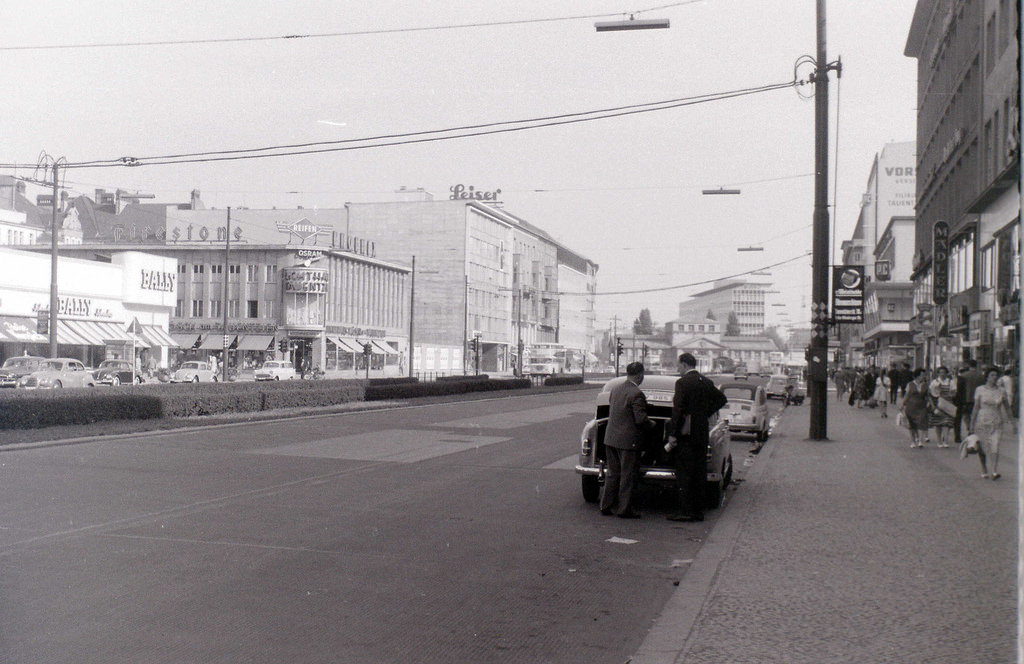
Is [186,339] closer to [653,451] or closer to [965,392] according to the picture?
[965,392]

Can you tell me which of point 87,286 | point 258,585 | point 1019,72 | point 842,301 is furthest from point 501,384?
A: point 1019,72

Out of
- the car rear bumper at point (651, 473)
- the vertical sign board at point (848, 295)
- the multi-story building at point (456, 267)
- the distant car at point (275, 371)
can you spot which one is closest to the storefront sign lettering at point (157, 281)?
the distant car at point (275, 371)

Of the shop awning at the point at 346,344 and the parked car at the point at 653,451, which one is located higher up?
the shop awning at the point at 346,344

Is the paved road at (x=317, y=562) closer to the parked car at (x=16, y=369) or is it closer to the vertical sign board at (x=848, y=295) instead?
the vertical sign board at (x=848, y=295)

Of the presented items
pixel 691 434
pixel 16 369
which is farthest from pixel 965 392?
pixel 16 369

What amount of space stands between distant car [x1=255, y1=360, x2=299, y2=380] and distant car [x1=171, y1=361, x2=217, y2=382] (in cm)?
338

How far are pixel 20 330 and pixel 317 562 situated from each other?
151 feet

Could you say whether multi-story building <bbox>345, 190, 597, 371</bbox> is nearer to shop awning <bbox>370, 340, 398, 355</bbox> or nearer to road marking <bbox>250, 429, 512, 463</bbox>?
shop awning <bbox>370, 340, 398, 355</bbox>

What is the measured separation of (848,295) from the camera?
24250mm

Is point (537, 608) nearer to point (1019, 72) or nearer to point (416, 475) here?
point (1019, 72)

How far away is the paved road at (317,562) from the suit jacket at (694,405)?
0.97 metres

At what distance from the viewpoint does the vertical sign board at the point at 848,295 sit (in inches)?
950

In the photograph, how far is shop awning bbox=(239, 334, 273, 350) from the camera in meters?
76.2

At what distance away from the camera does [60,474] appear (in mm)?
13531
